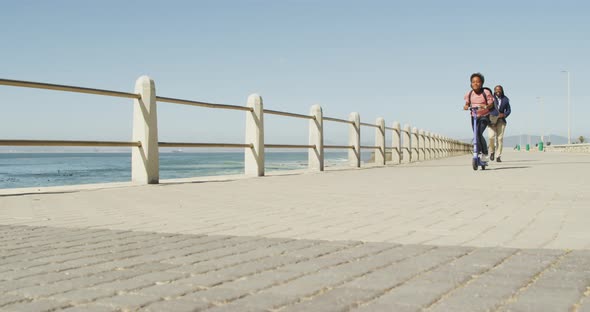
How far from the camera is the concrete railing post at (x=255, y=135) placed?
449 inches

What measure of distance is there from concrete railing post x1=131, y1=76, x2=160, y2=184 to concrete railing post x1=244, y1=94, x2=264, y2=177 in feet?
8.98

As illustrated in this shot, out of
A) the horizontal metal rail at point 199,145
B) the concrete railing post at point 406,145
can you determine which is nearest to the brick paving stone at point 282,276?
the horizontal metal rail at point 199,145

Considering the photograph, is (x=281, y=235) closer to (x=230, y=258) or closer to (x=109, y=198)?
(x=230, y=258)

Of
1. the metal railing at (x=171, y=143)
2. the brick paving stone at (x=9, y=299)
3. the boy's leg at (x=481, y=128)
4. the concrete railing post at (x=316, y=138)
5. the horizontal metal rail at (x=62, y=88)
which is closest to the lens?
the brick paving stone at (x=9, y=299)

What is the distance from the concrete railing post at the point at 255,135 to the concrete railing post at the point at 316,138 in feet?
9.28

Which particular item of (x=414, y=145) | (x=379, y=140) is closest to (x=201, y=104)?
(x=379, y=140)

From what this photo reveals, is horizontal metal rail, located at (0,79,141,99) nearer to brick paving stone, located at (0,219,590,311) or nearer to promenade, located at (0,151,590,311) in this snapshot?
promenade, located at (0,151,590,311)

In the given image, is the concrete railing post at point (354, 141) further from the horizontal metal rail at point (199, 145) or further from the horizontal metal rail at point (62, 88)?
the horizontal metal rail at point (62, 88)

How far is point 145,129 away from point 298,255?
6000 millimetres

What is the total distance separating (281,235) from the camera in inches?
158

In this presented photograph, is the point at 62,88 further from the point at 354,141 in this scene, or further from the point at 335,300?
the point at 354,141

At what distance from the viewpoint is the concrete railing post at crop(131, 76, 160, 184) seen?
883 centimetres

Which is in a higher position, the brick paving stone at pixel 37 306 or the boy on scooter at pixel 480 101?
the boy on scooter at pixel 480 101

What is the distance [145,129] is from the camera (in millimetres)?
8820
